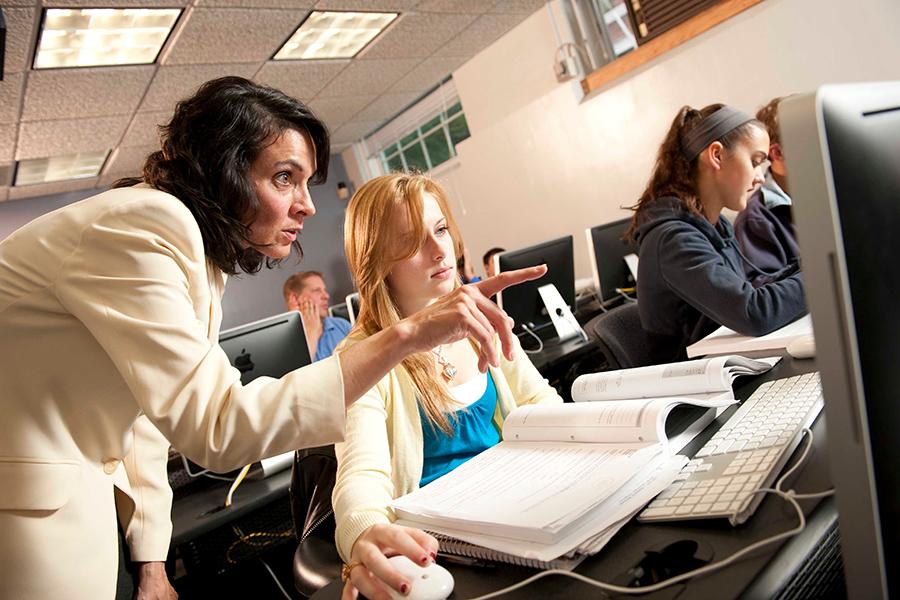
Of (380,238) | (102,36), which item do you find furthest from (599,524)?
(102,36)

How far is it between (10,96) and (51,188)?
2.54 m

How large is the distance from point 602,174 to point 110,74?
3.22 meters

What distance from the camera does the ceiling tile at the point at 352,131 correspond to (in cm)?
666

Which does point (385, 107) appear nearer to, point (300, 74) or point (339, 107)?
point (339, 107)

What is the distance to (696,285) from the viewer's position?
5.93 feet

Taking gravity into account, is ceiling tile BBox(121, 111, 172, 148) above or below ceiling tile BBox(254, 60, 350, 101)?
above

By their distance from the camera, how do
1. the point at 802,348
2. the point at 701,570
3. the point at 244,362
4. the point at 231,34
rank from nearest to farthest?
the point at 701,570, the point at 802,348, the point at 244,362, the point at 231,34

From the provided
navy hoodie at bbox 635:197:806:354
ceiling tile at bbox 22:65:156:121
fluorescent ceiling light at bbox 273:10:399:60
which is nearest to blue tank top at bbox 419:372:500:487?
navy hoodie at bbox 635:197:806:354

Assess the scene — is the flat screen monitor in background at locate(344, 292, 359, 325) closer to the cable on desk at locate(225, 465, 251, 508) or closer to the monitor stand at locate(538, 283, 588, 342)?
the monitor stand at locate(538, 283, 588, 342)

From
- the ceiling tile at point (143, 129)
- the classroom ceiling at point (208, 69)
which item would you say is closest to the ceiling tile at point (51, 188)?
the classroom ceiling at point (208, 69)

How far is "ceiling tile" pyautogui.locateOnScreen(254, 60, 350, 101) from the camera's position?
458 centimetres

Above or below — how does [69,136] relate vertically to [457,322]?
above

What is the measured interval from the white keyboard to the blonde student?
349 mm

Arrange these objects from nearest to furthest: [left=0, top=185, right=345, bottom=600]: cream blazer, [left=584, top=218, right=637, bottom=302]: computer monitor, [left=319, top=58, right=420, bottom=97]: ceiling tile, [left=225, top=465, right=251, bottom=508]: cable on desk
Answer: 1. [left=0, top=185, right=345, bottom=600]: cream blazer
2. [left=225, top=465, right=251, bottom=508]: cable on desk
3. [left=584, top=218, right=637, bottom=302]: computer monitor
4. [left=319, top=58, right=420, bottom=97]: ceiling tile
